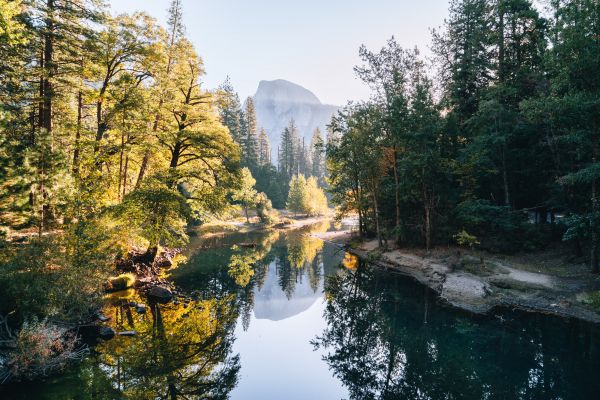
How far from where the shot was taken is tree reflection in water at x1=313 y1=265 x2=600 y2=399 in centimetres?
1023

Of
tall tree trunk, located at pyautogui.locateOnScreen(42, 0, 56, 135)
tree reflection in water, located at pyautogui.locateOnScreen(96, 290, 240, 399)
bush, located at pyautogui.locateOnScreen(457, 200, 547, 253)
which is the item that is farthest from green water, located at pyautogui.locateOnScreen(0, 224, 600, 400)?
tall tree trunk, located at pyautogui.locateOnScreen(42, 0, 56, 135)

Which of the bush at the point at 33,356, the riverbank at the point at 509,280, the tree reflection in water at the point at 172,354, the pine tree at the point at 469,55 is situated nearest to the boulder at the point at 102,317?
the tree reflection in water at the point at 172,354

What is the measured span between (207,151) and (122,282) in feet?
33.0

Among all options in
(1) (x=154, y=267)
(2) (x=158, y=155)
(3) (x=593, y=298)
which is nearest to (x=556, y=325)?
(3) (x=593, y=298)

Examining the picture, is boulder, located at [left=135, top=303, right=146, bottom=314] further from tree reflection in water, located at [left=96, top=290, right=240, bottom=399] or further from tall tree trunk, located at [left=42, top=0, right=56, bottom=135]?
tall tree trunk, located at [left=42, top=0, right=56, bottom=135]

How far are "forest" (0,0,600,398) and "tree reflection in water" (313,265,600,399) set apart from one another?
198 cm

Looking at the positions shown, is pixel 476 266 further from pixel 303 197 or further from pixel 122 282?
pixel 303 197

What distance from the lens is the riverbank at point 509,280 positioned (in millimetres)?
16078

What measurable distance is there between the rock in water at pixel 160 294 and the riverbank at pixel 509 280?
52.3 ft

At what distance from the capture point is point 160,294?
18.0m

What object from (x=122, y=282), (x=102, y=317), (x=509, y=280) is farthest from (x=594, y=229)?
(x=122, y=282)

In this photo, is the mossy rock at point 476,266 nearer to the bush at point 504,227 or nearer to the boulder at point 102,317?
the bush at point 504,227

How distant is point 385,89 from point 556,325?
22.2 meters

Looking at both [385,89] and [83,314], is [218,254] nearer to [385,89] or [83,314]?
[83,314]
